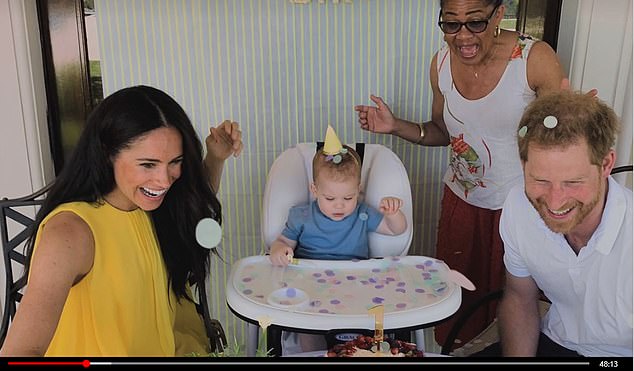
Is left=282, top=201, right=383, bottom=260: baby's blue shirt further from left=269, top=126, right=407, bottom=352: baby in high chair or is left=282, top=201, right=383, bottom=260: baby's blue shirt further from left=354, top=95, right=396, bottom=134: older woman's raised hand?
left=354, top=95, right=396, bottom=134: older woman's raised hand

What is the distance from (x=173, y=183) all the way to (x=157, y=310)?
22cm

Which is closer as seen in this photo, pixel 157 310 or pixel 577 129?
pixel 577 129

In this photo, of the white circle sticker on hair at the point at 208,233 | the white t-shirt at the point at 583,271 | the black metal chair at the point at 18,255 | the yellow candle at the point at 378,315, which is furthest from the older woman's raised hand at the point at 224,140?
the white t-shirt at the point at 583,271

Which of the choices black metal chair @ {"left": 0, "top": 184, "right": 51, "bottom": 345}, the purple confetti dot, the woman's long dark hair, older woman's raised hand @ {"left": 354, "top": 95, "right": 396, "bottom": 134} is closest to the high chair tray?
the purple confetti dot

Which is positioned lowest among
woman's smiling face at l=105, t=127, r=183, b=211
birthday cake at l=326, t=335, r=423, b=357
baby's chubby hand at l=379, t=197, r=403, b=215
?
birthday cake at l=326, t=335, r=423, b=357

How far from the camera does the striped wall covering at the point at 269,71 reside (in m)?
0.98

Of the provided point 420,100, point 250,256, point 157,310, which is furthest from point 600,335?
point 157,310

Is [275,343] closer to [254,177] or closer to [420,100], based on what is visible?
[254,177]

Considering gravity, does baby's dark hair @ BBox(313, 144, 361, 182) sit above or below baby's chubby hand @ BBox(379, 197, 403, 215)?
above

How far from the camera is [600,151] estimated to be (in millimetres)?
920

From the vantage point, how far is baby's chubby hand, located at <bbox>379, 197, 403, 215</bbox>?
3.29 ft

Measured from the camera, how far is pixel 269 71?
39.7 inches

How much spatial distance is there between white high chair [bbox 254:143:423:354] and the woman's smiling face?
162 millimetres

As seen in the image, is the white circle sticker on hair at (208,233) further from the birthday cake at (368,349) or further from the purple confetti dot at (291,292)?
the birthday cake at (368,349)
